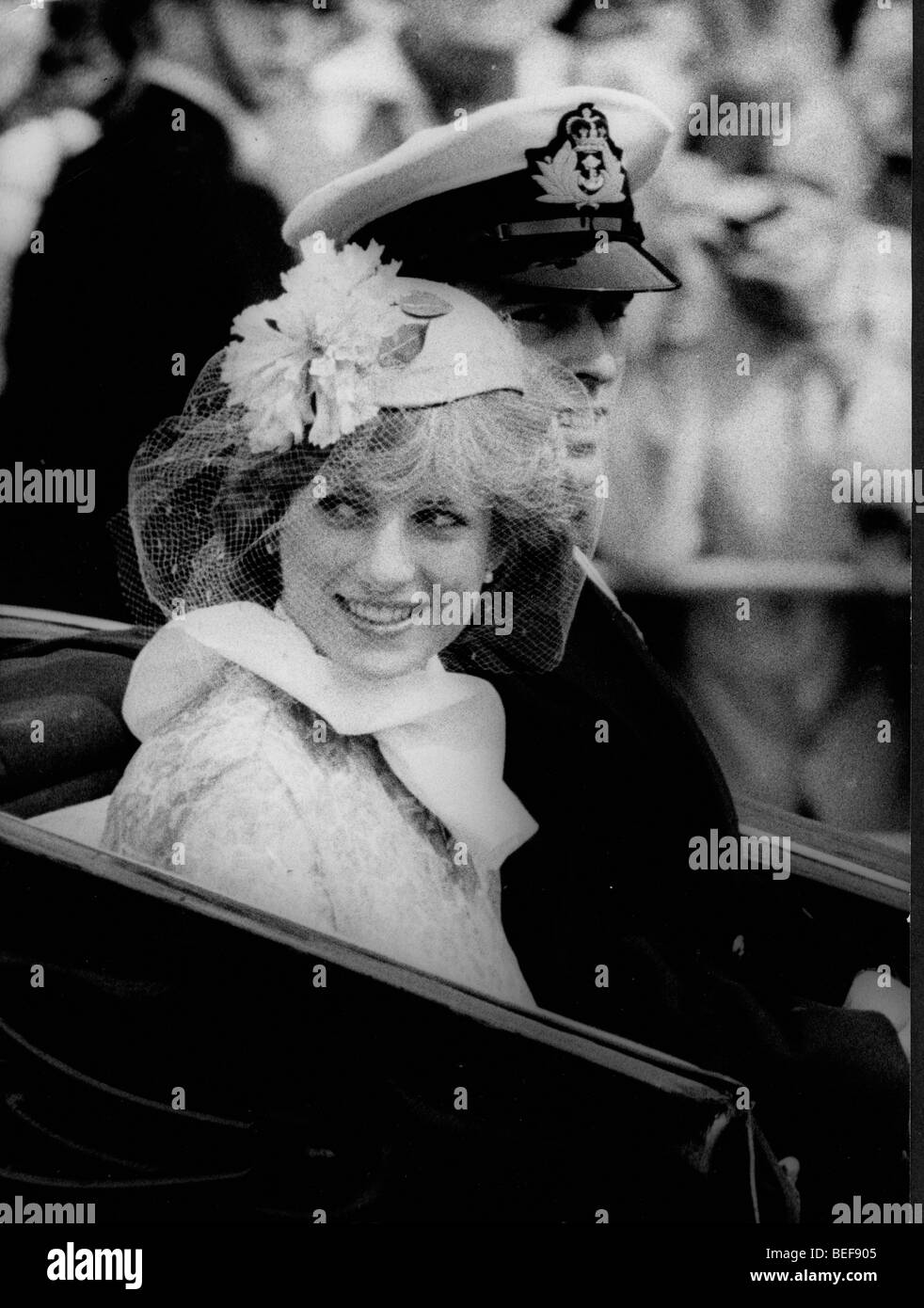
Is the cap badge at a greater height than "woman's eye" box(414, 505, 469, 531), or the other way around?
the cap badge

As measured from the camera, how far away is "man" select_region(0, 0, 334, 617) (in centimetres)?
→ 295

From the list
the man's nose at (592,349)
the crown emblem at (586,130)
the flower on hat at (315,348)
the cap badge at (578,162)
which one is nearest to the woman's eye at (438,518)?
the flower on hat at (315,348)

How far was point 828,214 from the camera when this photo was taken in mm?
2984

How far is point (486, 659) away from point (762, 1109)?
1.04 m

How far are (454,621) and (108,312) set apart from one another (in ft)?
3.03

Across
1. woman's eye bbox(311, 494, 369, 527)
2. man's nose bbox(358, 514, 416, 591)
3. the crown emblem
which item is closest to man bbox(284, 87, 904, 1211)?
the crown emblem

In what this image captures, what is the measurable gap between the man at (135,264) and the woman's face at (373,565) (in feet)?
1.19

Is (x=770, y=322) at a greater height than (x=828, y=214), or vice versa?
(x=828, y=214)

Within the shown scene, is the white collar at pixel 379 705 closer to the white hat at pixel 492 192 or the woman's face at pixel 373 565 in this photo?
the woman's face at pixel 373 565

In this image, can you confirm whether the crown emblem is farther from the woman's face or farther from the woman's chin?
the woman's chin

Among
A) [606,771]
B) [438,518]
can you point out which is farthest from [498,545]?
[606,771]

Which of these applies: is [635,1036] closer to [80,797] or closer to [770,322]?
[80,797]
